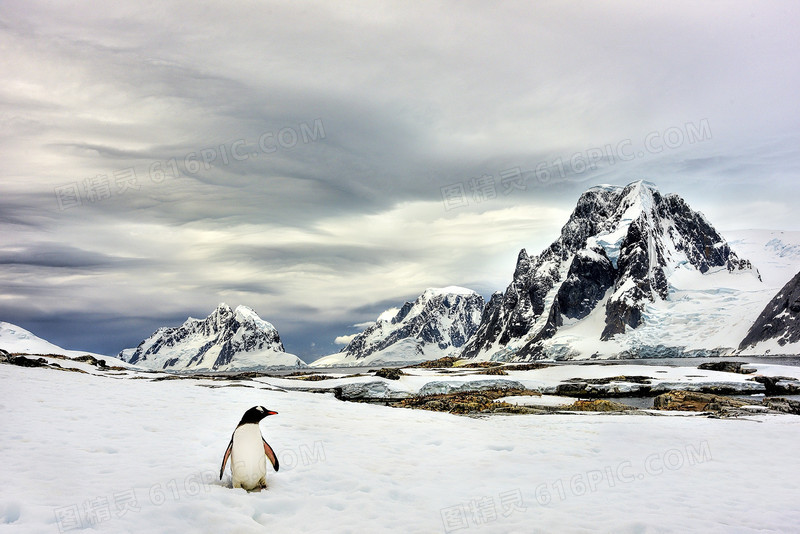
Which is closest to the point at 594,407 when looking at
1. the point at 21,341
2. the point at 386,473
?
the point at 386,473

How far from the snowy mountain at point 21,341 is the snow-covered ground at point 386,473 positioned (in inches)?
4404

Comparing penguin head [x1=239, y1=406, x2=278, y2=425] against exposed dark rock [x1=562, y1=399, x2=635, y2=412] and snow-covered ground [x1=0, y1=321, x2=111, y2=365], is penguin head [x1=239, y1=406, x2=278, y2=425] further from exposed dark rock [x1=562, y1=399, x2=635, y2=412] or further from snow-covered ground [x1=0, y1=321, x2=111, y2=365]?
snow-covered ground [x1=0, y1=321, x2=111, y2=365]

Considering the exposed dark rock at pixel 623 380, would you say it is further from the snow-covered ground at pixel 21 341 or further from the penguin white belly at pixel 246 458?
the snow-covered ground at pixel 21 341

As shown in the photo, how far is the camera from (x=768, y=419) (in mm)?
19547

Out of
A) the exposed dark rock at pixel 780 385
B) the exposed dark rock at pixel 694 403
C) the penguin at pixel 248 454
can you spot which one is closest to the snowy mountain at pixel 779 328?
the exposed dark rock at pixel 780 385

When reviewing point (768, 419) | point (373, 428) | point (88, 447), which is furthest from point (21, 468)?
point (768, 419)

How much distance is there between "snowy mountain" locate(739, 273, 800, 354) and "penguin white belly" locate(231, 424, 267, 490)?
14410 centimetres

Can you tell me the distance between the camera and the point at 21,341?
118688 mm

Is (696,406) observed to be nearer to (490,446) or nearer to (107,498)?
(490,446)

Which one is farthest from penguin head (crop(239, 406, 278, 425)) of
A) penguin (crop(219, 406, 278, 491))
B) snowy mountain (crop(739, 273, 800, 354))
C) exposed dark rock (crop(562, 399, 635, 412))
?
snowy mountain (crop(739, 273, 800, 354))

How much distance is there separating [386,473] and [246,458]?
374 centimetres

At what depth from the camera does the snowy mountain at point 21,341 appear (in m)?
107

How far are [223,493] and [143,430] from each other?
262 inches

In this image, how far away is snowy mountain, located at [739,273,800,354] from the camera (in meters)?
117
